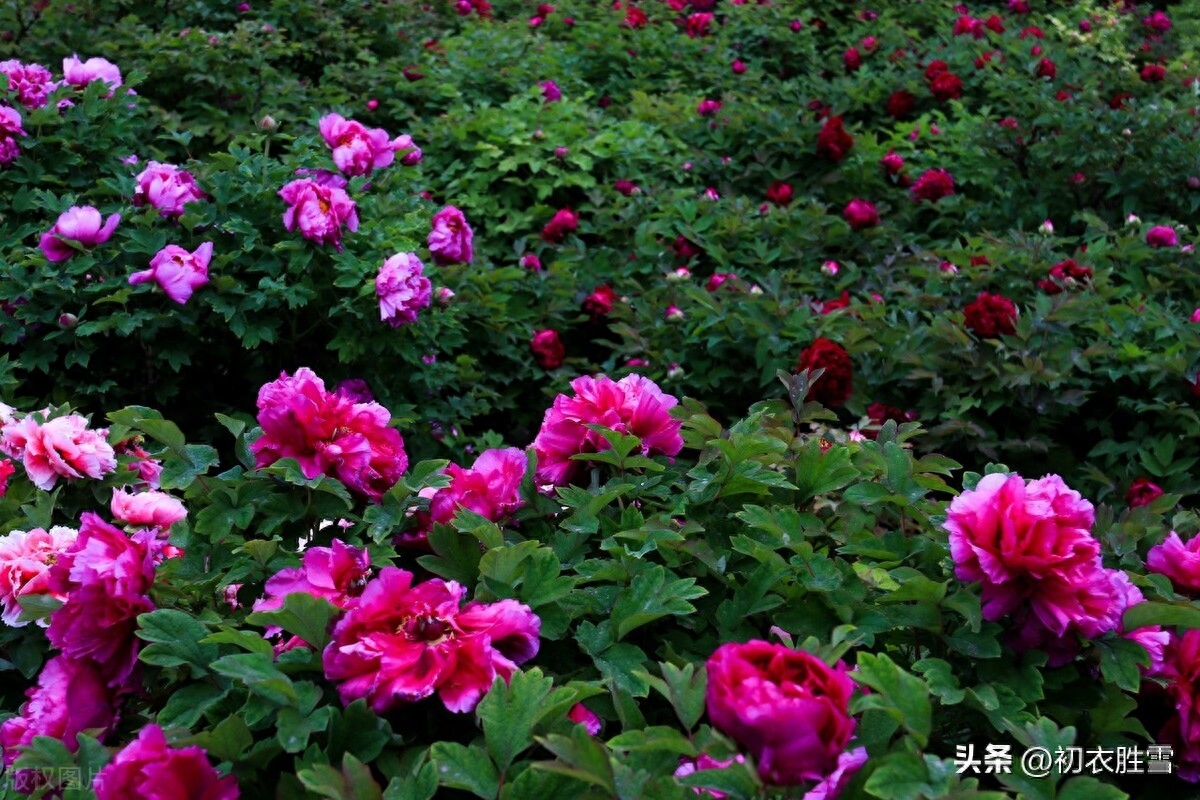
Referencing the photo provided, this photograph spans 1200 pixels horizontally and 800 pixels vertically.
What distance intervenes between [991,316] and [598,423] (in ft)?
6.47

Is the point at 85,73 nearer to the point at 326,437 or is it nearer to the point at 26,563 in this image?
the point at 26,563

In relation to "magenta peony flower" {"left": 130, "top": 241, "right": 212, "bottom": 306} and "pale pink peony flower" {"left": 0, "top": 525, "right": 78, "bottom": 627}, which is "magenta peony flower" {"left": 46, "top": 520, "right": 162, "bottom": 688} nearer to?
A: "pale pink peony flower" {"left": 0, "top": 525, "right": 78, "bottom": 627}

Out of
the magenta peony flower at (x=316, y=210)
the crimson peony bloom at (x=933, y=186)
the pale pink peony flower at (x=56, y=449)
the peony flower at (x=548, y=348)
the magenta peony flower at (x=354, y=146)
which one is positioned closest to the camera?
the pale pink peony flower at (x=56, y=449)

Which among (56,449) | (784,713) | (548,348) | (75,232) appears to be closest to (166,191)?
(75,232)

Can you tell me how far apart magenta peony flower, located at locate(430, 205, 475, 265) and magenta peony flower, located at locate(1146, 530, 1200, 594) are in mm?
2236

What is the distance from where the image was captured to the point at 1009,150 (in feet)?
16.4

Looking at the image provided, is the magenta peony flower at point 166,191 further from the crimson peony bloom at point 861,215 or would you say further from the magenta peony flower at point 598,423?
the crimson peony bloom at point 861,215

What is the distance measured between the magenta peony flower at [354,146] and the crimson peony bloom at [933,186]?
101 inches

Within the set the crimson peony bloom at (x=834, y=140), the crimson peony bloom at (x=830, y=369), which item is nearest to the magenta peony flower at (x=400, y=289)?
the crimson peony bloom at (x=830, y=369)

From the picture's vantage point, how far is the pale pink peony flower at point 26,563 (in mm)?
1551

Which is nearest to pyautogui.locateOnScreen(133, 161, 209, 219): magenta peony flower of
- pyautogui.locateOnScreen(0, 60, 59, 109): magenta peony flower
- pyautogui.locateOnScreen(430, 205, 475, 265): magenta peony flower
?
pyautogui.locateOnScreen(0, 60, 59, 109): magenta peony flower

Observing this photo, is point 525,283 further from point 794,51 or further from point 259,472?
point 794,51

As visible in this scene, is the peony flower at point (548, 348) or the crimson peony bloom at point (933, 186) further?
the crimson peony bloom at point (933, 186)

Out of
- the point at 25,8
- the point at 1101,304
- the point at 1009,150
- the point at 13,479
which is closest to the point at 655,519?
the point at 13,479
